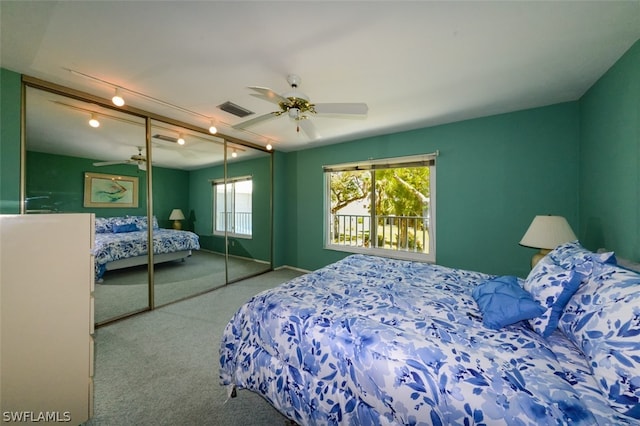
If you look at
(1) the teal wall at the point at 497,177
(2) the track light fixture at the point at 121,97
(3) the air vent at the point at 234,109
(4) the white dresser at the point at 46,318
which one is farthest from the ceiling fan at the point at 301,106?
(1) the teal wall at the point at 497,177

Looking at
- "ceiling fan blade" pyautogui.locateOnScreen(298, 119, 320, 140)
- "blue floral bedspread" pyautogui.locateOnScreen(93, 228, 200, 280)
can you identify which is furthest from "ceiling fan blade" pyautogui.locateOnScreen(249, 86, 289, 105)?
"blue floral bedspread" pyautogui.locateOnScreen(93, 228, 200, 280)

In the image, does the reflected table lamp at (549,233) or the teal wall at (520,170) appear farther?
the reflected table lamp at (549,233)

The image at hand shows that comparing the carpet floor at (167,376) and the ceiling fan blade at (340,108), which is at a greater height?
the ceiling fan blade at (340,108)

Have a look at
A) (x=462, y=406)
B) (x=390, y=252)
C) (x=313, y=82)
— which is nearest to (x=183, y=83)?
(x=313, y=82)

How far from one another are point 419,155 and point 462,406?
3160mm

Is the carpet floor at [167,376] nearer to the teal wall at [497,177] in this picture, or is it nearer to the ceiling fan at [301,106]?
the ceiling fan at [301,106]

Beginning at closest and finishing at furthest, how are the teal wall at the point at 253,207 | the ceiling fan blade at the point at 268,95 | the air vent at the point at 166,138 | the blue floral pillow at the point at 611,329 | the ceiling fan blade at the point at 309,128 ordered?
the blue floral pillow at the point at 611,329 < the ceiling fan blade at the point at 268,95 < the air vent at the point at 166,138 < the ceiling fan blade at the point at 309,128 < the teal wall at the point at 253,207

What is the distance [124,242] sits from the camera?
286 cm

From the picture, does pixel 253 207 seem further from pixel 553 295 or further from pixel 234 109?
pixel 553 295

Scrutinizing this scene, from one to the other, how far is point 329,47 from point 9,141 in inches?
112

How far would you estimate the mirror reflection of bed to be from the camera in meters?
2.25

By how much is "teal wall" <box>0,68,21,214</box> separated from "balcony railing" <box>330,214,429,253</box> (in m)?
3.85

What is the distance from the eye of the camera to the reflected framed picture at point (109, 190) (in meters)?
2.56

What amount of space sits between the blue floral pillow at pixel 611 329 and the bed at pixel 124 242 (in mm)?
3808
